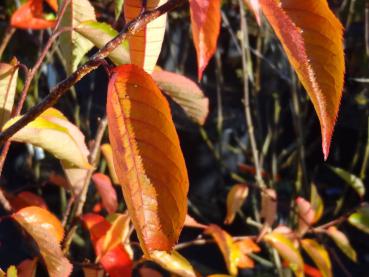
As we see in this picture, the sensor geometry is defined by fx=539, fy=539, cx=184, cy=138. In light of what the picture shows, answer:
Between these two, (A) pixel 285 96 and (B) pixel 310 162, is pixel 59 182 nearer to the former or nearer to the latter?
(A) pixel 285 96

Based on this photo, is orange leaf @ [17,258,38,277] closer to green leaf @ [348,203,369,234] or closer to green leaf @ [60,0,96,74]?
green leaf @ [60,0,96,74]

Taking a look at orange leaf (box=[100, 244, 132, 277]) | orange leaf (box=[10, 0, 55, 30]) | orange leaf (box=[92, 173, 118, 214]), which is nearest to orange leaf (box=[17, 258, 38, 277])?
orange leaf (box=[100, 244, 132, 277])

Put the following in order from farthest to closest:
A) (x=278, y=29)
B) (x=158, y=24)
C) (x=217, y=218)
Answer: (x=217, y=218) < (x=158, y=24) < (x=278, y=29)

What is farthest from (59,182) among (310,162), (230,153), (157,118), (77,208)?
(310,162)

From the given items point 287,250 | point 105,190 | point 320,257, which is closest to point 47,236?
point 105,190

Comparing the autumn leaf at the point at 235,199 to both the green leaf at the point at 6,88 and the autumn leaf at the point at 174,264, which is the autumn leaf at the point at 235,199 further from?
the green leaf at the point at 6,88
